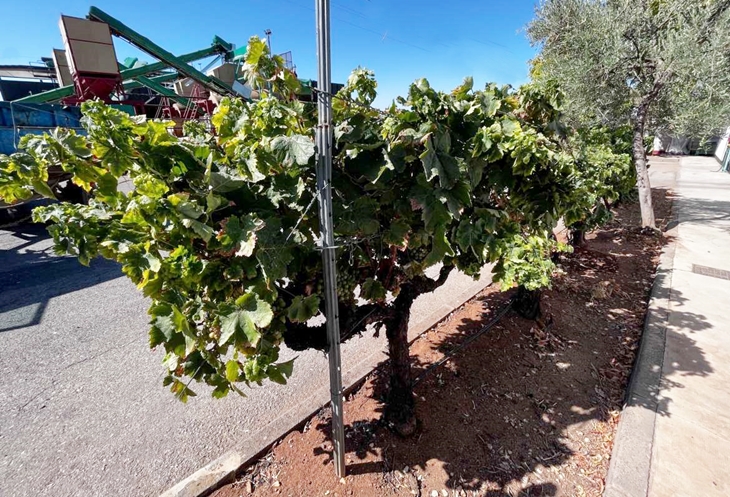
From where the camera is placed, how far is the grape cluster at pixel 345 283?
1968 mm

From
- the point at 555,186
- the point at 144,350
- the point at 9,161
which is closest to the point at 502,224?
the point at 555,186

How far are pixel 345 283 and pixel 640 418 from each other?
9.42 feet

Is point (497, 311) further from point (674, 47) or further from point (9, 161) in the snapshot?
point (674, 47)

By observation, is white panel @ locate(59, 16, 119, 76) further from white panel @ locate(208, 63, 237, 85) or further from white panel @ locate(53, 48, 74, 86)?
white panel @ locate(208, 63, 237, 85)

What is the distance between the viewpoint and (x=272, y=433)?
2660 millimetres

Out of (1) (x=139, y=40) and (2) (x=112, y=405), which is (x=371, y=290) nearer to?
(2) (x=112, y=405)

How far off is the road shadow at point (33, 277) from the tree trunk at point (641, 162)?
10.8 meters

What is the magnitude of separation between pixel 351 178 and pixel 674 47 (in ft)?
23.7

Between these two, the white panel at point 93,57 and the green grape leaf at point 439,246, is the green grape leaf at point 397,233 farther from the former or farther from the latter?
the white panel at point 93,57

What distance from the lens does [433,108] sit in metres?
1.54

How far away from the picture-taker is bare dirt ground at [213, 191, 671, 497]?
7.74 feet

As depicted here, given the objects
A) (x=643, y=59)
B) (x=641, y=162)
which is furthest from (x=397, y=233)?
(x=641, y=162)

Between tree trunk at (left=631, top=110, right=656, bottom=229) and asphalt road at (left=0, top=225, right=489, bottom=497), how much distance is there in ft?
18.4

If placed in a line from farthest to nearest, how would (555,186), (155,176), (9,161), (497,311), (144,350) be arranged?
(497,311)
(144,350)
(555,186)
(155,176)
(9,161)
